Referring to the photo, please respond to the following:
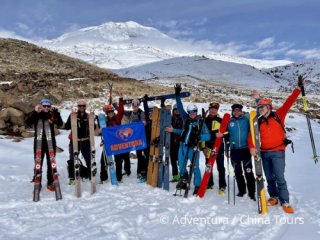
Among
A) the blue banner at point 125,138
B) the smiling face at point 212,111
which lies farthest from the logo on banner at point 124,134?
the smiling face at point 212,111

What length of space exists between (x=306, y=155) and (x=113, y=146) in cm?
853

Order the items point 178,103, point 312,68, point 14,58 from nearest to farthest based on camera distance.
A: point 178,103 → point 14,58 → point 312,68

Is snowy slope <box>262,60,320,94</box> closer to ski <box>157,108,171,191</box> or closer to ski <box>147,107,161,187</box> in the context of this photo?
ski <box>147,107,161,187</box>

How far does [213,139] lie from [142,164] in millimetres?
2277

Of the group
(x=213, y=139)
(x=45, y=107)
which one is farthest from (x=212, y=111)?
(x=45, y=107)

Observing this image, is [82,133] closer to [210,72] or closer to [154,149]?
[154,149]

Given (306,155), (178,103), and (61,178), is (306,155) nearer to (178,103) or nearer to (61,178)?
(178,103)

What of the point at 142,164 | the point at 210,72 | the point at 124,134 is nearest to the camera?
the point at 124,134

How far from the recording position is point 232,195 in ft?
29.3

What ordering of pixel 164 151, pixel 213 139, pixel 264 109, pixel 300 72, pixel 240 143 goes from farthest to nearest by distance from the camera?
pixel 300 72 < pixel 164 151 < pixel 213 139 < pixel 240 143 < pixel 264 109

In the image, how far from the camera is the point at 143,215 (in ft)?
24.2

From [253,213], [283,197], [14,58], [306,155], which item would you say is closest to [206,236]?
[253,213]

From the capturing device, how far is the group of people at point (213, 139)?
7746mm

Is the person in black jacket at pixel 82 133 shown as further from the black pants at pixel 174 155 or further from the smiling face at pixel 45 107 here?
the black pants at pixel 174 155
